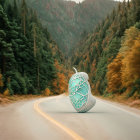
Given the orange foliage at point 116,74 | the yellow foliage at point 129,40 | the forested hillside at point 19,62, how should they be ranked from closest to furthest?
the yellow foliage at point 129,40 → the forested hillside at point 19,62 → the orange foliage at point 116,74

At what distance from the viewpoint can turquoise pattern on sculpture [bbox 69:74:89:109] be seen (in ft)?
39.8

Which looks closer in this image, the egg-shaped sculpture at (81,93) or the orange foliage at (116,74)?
the egg-shaped sculpture at (81,93)

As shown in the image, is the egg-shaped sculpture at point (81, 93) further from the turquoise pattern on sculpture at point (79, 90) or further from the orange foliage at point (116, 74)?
the orange foliage at point (116, 74)

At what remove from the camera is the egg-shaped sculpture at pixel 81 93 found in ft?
39.7

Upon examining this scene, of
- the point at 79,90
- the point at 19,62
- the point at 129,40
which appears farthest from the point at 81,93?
the point at 19,62

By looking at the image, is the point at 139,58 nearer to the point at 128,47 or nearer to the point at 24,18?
the point at 128,47

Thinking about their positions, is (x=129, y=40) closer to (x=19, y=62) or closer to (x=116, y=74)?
(x=116, y=74)

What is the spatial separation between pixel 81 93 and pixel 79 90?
20 centimetres

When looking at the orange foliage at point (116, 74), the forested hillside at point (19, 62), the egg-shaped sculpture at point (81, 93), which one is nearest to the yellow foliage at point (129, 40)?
the orange foliage at point (116, 74)

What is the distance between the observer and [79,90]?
12.3 m

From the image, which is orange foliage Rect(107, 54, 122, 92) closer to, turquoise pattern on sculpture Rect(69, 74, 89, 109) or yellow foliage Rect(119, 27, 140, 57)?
yellow foliage Rect(119, 27, 140, 57)

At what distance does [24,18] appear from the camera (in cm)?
6475

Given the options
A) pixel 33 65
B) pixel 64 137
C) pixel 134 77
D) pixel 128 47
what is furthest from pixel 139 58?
pixel 33 65

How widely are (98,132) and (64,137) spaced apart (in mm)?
1161
